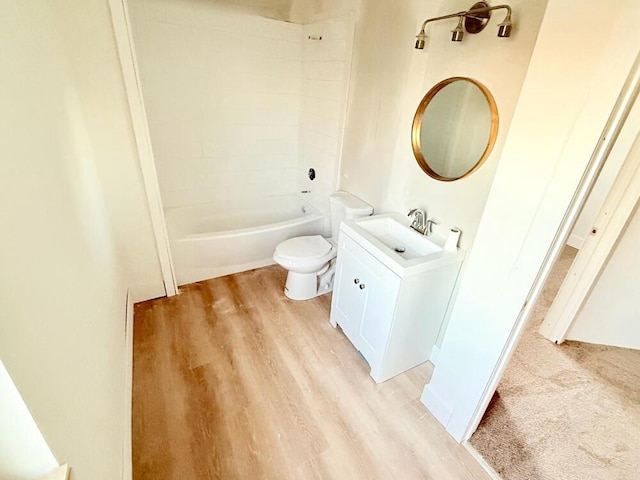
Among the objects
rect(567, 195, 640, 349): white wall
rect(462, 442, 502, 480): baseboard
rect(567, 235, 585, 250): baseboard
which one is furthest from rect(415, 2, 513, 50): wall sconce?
rect(567, 235, 585, 250): baseboard

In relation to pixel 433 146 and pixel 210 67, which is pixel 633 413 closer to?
pixel 433 146

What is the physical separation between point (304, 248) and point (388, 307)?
2.92ft

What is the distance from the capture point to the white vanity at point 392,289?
5.06 ft

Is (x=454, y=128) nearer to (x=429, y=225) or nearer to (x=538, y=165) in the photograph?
(x=429, y=225)

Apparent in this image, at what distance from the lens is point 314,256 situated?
2.22m

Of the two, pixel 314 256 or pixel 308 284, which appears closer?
pixel 314 256

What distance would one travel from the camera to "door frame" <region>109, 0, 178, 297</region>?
5.28 feet

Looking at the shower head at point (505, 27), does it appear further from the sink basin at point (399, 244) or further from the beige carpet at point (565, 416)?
the beige carpet at point (565, 416)

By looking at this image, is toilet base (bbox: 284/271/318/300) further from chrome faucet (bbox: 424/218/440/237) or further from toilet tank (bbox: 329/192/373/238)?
chrome faucet (bbox: 424/218/440/237)

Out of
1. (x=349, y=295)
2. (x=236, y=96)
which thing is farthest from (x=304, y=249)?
(x=236, y=96)

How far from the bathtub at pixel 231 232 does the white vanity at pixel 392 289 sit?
0.86 meters

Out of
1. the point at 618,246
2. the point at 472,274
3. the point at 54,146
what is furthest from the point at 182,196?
the point at 618,246

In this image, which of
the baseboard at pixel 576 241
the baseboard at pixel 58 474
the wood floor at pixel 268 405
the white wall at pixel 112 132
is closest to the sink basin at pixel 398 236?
the wood floor at pixel 268 405

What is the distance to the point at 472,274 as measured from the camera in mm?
1306
